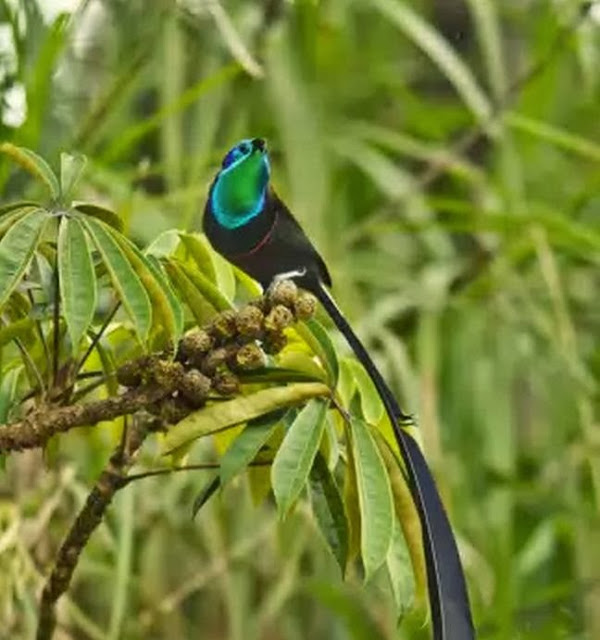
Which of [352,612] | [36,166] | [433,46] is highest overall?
[433,46]

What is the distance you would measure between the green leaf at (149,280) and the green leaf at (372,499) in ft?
0.21

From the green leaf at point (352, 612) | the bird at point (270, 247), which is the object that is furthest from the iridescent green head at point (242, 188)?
the green leaf at point (352, 612)

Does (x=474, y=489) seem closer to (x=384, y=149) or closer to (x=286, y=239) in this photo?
(x=384, y=149)

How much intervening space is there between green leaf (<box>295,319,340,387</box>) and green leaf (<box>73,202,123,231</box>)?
0.07 metres

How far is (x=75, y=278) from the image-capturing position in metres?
0.49

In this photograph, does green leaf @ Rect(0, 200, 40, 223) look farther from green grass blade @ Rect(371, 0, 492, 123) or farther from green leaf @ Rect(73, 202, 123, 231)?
green grass blade @ Rect(371, 0, 492, 123)

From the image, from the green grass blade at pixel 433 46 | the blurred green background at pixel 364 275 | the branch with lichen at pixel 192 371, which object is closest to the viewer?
the branch with lichen at pixel 192 371

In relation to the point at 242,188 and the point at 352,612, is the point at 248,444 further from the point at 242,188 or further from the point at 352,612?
the point at 352,612

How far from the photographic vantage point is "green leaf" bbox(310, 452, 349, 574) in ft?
1.72

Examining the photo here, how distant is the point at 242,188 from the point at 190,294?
4 centimetres

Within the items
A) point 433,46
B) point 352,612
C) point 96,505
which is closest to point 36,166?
point 96,505

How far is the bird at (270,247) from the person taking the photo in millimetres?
499

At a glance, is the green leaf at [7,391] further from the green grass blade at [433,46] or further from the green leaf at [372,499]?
the green grass blade at [433,46]

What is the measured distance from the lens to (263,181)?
510 millimetres
